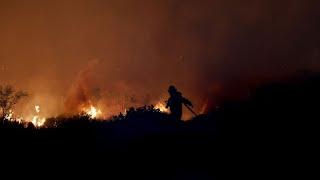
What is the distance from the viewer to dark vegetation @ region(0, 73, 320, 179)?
1384 centimetres

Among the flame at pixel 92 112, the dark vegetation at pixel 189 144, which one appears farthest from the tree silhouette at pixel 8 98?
the dark vegetation at pixel 189 144

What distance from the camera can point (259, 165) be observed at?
44.9 feet

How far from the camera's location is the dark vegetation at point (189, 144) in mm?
13844

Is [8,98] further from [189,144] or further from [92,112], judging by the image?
[189,144]

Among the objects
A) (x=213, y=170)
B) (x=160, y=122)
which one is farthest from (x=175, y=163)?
(x=160, y=122)

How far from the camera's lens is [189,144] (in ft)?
52.2

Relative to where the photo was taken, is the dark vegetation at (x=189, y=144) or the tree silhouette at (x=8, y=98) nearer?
the dark vegetation at (x=189, y=144)

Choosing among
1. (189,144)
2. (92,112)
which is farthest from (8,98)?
(189,144)

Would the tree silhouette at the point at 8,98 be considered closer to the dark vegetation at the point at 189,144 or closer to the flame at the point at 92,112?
the flame at the point at 92,112

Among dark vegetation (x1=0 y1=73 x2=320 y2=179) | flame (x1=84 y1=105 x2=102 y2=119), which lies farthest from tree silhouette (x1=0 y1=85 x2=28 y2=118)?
dark vegetation (x1=0 y1=73 x2=320 y2=179)

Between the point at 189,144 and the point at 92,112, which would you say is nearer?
the point at 189,144

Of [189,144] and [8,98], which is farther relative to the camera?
[8,98]

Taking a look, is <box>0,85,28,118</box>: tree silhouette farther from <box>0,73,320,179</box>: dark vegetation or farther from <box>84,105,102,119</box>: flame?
<box>0,73,320,179</box>: dark vegetation

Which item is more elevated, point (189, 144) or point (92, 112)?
point (92, 112)
